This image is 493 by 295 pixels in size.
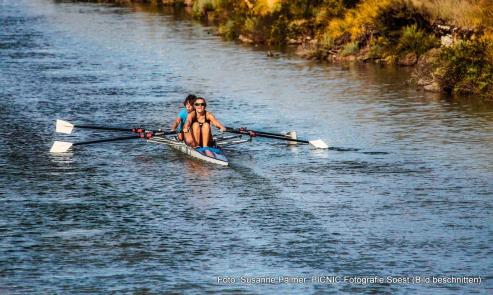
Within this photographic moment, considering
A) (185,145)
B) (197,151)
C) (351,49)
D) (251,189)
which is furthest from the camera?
(351,49)

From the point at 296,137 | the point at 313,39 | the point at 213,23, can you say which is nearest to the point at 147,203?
the point at 296,137

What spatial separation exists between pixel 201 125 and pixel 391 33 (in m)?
18.1

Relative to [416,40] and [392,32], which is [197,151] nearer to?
[416,40]

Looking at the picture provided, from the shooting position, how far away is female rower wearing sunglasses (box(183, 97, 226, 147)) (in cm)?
2695

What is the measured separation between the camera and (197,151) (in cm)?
2722

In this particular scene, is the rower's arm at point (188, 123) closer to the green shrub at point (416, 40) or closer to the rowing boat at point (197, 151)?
the rowing boat at point (197, 151)

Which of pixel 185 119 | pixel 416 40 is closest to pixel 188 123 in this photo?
pixel 185 119

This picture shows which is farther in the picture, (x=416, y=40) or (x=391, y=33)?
(x=391, y=33)

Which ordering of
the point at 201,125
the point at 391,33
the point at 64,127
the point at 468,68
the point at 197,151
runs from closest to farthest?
the point at 201,125, the point at 197,151, the point at 64,127, the point at 468,68, the point at 391,33

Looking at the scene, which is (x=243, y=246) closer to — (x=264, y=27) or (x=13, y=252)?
(x=13, y=252)

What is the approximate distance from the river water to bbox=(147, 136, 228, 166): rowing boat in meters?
0.23

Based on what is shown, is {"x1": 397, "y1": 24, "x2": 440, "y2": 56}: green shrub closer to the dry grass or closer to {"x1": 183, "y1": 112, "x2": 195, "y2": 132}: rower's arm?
the dry grass

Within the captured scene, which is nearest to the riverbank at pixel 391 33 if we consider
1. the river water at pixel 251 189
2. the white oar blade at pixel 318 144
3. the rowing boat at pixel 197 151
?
the river water at pixel 251 189

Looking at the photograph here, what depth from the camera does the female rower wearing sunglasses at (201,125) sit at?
2695 centimetres
